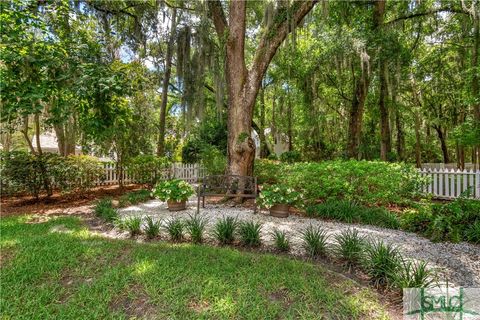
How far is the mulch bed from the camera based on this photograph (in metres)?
5.74

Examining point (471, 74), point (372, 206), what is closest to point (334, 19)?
point (471, 74)

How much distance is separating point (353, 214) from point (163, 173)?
6811 mm

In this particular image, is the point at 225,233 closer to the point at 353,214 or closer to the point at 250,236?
the point at 250,236

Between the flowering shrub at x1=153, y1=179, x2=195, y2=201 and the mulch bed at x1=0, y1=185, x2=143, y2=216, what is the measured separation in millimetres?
1687

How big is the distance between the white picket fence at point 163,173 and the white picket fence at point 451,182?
7.78 m

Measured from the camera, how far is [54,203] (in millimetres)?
6578

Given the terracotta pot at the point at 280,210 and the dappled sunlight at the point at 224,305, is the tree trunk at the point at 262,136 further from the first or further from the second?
the dappled sunlight at the point at 224,305

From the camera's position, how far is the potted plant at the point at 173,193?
5.57 m

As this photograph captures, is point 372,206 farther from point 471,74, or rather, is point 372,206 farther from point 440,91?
point 440,91

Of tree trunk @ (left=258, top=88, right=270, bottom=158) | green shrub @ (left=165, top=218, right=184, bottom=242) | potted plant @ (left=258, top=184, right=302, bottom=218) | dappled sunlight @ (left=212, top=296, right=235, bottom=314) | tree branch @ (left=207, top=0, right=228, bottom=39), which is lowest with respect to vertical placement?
dappled sunlight @ (left=212, top=296, right=235, bottom=314)

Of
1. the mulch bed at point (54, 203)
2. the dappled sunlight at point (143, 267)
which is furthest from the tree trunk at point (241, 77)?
the dappled sunlight at point (143, 267)

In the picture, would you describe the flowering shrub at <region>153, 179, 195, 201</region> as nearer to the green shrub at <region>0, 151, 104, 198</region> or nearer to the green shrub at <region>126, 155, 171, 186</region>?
the green shrub at <region>0, 151, 104, 198</region>

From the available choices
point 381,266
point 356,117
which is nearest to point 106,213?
point 381,266

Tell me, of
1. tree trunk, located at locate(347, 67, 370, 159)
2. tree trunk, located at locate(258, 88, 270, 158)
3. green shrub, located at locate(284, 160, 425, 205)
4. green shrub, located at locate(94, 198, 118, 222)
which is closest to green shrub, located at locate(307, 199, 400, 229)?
green shrub, located at locate(284, 160, 425, 205)
